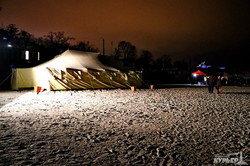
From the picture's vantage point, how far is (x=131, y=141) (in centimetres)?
352

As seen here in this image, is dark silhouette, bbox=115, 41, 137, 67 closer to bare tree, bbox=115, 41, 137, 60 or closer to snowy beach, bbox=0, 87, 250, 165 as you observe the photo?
bare tree, bbox=115, 41, 137, 60

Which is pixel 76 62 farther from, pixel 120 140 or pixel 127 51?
pixel 127 51

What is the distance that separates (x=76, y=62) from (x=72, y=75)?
145cm

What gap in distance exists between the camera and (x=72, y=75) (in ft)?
49.0

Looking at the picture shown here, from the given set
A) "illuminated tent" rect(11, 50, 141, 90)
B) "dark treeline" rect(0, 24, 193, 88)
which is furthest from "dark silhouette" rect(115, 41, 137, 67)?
"illuminated tent" rect(11, 50, 141, 90)

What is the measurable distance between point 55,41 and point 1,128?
47435 mm

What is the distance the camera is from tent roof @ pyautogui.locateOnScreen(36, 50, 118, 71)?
1533 centimetres

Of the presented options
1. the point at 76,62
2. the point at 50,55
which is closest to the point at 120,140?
the point at 76,62

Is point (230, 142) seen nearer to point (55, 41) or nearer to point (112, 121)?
point (112, 121)

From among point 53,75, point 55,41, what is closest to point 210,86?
point 53,75

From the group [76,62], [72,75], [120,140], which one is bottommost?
[120,140]

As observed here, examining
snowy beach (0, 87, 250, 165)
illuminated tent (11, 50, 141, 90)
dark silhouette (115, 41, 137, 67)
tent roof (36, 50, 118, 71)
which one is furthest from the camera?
dark silhouette (115, 41, 137, 67)

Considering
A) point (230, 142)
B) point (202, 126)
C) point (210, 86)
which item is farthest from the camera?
point (210, 86)

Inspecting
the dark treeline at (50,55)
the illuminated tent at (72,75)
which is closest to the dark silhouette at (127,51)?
the dark treeline at (50,55)
